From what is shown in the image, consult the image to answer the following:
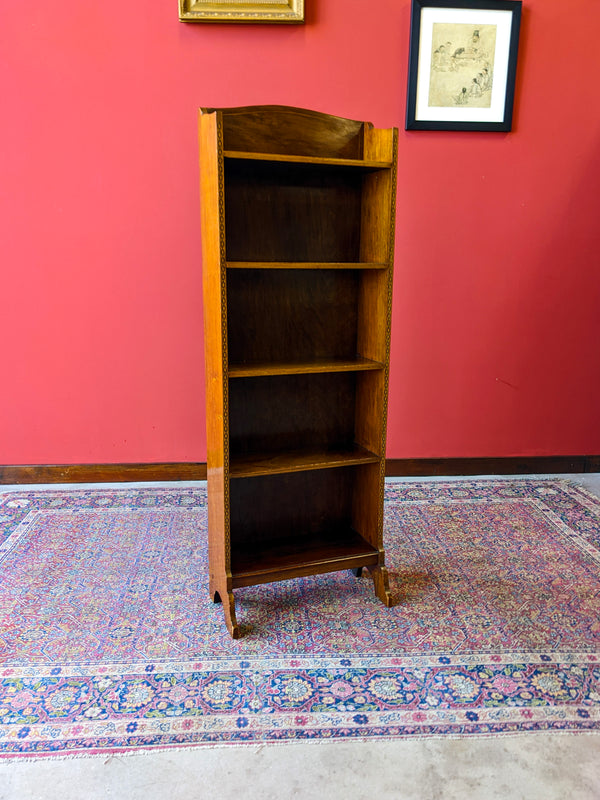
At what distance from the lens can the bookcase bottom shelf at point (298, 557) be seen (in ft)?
6.94

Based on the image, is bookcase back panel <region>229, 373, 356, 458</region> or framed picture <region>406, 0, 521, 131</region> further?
framed picture <region>406, 0, 521, 131</region>

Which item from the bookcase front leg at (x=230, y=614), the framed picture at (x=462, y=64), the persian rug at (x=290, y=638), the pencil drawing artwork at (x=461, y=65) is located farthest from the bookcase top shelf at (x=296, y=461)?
the pencil drawing artwork at (x=461, y=65)

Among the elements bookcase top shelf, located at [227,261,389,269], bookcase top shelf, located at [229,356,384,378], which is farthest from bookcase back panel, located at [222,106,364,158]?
bookcase top shelf, located at [229,356,384,378]

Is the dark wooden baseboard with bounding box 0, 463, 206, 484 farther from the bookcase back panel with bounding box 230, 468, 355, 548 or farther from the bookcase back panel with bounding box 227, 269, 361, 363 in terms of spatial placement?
the bookcase back panel with bounding box 227, 269, 361, 363

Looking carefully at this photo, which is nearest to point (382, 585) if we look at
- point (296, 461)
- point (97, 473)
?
point (296, 461)

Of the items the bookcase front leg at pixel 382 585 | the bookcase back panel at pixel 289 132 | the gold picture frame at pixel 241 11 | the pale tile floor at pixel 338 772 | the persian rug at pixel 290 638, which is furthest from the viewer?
the gold picture frame at pixel 241 11

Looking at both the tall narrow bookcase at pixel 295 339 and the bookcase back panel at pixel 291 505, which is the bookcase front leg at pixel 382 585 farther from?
the bookcase back panel at pixel 291 505

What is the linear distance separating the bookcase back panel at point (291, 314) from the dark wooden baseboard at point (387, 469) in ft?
4.25

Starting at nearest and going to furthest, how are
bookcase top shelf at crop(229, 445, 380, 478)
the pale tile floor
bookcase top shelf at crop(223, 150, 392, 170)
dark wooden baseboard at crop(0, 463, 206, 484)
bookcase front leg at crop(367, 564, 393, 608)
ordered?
the pale tile floor → bookcase top shelf at crop(223, 150, 392, 170) → bookcase top shelf at crop(229, 445, 380, 478) → bookcase front leg at crop(367, 564, 393, 608) → dark wooden baseboard at crop(0, 463, 206, 484)

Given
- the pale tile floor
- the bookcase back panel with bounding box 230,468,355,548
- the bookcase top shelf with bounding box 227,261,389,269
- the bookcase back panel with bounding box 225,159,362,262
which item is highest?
the bookcase back panel with bounding box 225,159,362,262

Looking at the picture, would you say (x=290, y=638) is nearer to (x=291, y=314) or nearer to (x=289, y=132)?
→ (x=291, y=314)

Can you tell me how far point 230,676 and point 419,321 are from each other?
206 cm

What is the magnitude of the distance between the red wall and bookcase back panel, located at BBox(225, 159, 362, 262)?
1035 millimetres

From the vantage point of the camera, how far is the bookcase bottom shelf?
212cm
